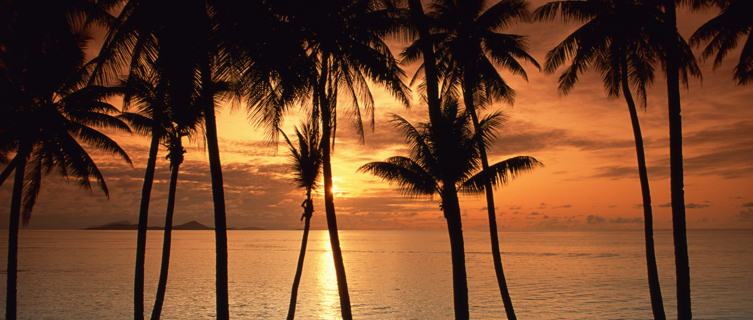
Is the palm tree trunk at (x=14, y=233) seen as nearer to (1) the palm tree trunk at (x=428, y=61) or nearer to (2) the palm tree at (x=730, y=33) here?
(1) the palm tree trunk at (x=428, y=61)

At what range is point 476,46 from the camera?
59.2 ft

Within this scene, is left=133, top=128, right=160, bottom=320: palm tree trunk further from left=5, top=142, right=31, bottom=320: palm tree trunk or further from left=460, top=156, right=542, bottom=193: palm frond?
left=460, top=156, right=542, bottom=193: palm frond

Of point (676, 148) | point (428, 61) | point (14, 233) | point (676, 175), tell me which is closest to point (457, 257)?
point (428, 61)

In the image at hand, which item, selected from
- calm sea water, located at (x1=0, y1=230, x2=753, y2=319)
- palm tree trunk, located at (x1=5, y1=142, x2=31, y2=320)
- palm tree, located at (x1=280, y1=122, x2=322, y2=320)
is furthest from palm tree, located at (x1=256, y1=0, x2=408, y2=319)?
calm sea water, located at (x1=0, y1=230, x2=753, y2=319)

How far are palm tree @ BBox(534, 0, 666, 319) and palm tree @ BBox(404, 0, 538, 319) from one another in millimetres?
1915

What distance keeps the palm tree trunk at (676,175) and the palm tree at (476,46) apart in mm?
5952

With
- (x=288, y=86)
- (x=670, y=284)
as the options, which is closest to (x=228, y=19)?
(x=288, y=86)

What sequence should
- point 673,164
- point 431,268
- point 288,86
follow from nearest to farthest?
point 288,86 < point 673,164 < point 431,268

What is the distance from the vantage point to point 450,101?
17.7m

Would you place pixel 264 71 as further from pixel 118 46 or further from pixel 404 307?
pixel 404 307

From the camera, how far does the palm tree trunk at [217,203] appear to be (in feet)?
33.7

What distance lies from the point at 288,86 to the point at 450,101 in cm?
737

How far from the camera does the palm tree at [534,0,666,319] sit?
14688mm

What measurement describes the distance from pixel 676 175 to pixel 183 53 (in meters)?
12.1
